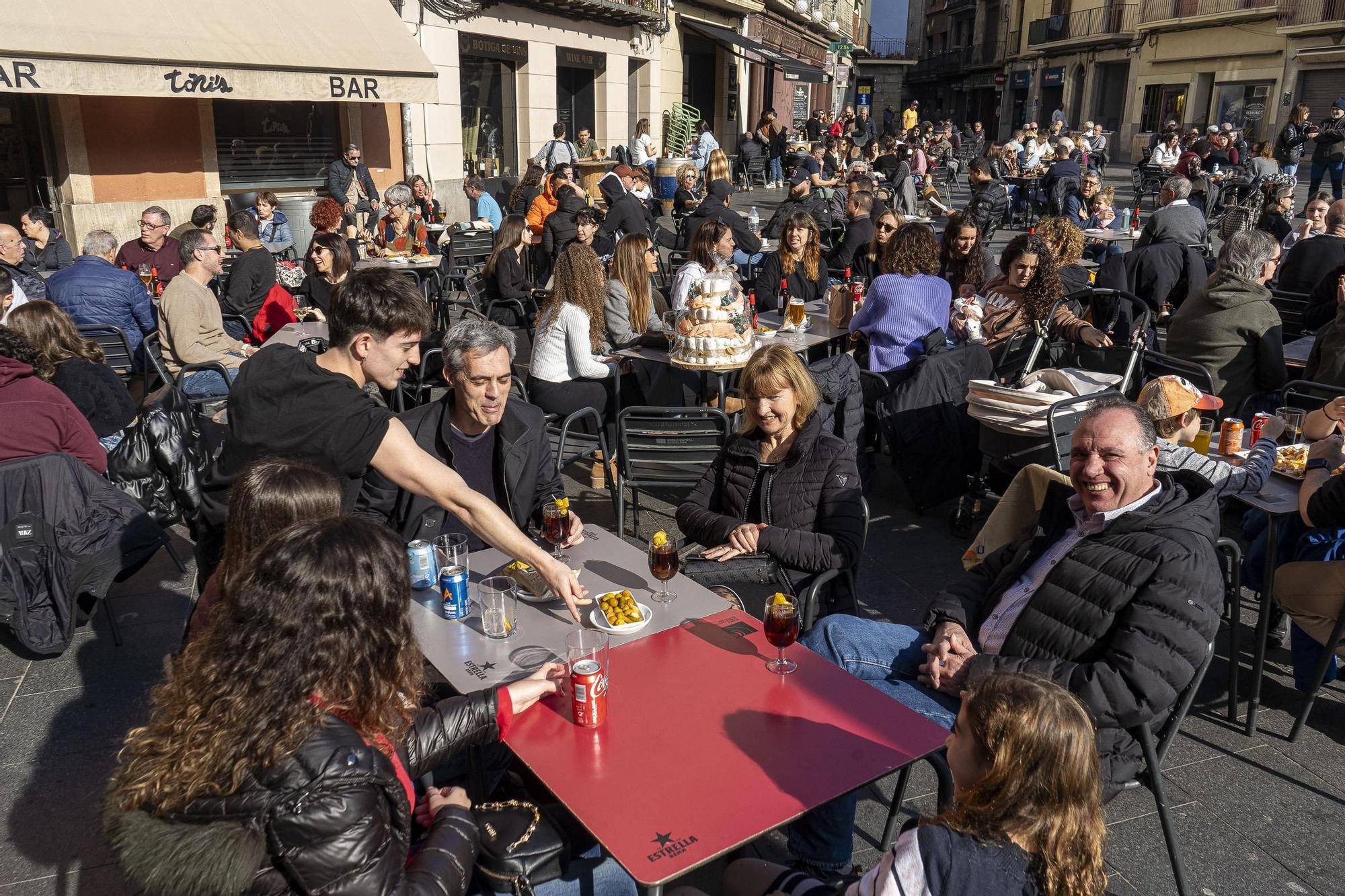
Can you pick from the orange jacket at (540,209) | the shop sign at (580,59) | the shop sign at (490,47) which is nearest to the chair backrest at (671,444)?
the orange jacket at (540,209)

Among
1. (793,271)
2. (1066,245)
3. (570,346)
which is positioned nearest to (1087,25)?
(793,271)

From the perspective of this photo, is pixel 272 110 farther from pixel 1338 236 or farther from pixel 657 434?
pixel 1338 236

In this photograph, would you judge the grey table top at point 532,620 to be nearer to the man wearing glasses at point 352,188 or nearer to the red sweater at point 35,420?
the red sweater at point 35,420

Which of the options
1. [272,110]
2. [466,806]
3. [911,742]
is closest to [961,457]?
[911,742]

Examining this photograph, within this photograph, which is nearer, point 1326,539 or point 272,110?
point 1326,539

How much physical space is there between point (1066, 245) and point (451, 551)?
530 centimetres

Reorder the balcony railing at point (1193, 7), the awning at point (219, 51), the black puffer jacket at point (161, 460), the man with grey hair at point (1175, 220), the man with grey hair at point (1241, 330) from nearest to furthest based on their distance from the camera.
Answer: the black puffer jacket at point (161, 460) → the man with grey hair at point (1241, 330) → the man with grey hair at point (1175, 220) → the awning at point (219, 51) → the balcony railing at point (1193, 7)

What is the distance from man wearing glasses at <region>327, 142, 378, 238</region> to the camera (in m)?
13.4

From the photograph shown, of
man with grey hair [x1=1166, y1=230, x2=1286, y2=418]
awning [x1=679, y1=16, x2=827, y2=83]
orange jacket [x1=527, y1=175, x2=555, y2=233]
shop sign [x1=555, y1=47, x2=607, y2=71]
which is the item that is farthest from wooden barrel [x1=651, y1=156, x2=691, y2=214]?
man with grey hair [x1=1166, y1=230, x2=1286, y2=418]

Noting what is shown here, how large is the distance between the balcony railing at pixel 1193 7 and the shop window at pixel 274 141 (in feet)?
97.8

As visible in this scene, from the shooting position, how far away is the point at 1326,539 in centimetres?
356

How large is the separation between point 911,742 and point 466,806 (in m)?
1.03

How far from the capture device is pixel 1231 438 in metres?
3.96

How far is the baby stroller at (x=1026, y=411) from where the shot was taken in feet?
14.6
